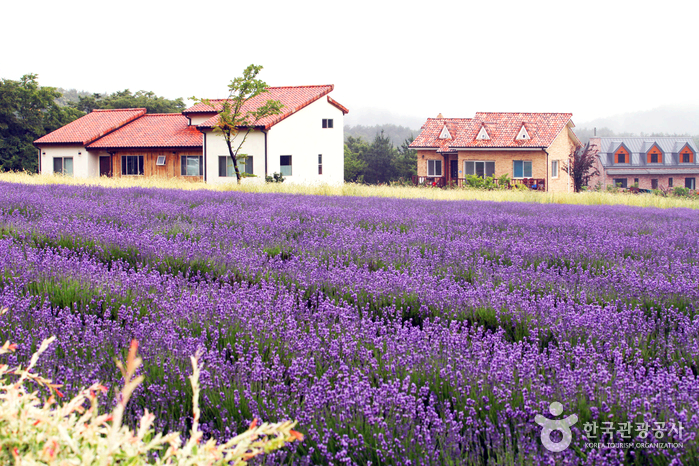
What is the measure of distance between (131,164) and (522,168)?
24.3 m

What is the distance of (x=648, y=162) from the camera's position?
5441 centimetres

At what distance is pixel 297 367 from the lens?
2.20m

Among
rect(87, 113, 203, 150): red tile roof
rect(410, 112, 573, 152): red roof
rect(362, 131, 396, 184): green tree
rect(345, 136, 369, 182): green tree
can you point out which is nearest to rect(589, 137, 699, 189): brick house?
rect(362, 131, 396, 184): green tree

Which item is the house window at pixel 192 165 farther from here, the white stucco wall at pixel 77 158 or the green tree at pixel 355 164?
the green tree at pixel 355 164

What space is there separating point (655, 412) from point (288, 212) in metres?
6.68

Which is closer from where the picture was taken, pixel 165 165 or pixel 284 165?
pixel 284 165

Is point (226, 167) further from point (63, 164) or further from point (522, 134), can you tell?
point (522, 134)

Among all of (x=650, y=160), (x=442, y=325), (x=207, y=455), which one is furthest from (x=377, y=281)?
(x=650, y=160)

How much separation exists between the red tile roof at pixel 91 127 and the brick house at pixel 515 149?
20.3 m

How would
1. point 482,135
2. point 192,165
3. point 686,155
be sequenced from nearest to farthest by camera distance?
1. point 192,165
2. point 482,135
3. point 686,155

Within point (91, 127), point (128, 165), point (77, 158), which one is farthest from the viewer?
point (91, 127)

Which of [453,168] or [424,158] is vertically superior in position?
[424,158]

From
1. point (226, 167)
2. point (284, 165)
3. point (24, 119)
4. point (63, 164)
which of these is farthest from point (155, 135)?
point (24, 119)

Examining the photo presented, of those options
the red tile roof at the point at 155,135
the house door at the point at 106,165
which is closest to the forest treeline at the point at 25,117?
the house door at the point at 106,165
